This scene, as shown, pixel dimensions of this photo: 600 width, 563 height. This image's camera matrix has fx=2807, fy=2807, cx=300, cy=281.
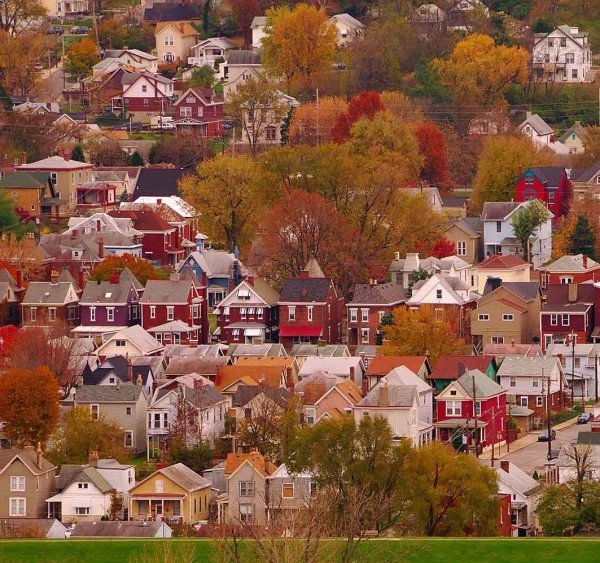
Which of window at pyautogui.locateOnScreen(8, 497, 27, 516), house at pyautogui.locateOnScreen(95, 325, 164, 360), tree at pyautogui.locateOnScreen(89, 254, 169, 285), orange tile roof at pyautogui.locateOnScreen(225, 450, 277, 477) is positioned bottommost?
tree at pyautogui.locateOnScreen(89, 254, 169, 285)

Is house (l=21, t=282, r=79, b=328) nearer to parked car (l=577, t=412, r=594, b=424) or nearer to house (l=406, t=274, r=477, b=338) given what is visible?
house (l=406, t=274, r=477, b=338)

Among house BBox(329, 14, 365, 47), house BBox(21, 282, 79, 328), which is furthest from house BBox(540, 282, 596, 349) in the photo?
house BBox(329, 14, 365, 47)

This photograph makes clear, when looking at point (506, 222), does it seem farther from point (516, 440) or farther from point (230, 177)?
point (516, 440)

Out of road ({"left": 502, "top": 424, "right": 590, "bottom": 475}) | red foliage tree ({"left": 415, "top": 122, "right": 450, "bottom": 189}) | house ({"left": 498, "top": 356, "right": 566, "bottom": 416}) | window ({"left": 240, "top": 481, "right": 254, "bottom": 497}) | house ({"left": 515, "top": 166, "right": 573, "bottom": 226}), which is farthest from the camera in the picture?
red foliage tree ({"left": 415, "top": 122, "right": 450, "bottom": 189})

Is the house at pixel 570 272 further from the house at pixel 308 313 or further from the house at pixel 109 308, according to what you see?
the house at pixel 109 308

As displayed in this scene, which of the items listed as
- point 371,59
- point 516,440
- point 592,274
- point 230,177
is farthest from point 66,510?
point 371,59

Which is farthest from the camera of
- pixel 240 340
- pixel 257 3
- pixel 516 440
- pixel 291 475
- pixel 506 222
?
pixel 257 3

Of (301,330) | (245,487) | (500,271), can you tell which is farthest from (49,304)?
(245,487)

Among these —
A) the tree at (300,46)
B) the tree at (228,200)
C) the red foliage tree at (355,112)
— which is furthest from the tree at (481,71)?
the tree at (228,200)
